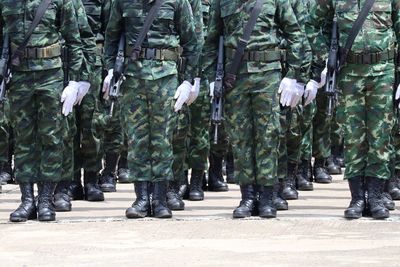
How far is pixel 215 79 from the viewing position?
37.8 ft

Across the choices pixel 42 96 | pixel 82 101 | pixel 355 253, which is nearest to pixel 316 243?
pixel 355 253

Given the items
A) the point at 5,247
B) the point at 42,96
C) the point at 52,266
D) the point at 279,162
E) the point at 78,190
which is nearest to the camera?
the point at 52,266

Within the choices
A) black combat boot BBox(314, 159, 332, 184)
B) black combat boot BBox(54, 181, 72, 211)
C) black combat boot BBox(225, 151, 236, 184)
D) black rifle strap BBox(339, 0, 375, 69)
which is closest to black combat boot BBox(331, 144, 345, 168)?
black combat boot BBox(314, 159, 332, 184)

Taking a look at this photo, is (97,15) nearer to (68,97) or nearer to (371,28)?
(68,97)

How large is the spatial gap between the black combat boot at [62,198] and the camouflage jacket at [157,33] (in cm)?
A: 139

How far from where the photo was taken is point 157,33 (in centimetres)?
1152

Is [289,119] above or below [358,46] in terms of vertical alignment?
below

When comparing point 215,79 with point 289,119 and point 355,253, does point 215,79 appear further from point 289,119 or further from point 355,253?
point 355,253

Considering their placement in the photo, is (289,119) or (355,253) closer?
(355,253)

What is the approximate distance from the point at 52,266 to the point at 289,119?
410cm

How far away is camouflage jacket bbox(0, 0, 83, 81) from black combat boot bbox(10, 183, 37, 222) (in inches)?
38.5

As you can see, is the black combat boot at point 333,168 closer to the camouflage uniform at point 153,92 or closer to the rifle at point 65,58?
the camouflage uniform at point 153,92

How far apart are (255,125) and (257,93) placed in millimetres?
266

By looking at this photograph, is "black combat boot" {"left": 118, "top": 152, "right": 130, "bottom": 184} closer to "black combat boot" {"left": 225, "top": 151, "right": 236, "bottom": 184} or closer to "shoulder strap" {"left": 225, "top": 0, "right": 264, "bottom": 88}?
"black combat boot" {"left": 225, "top": 151, "right": 236, "bottom": 184}
